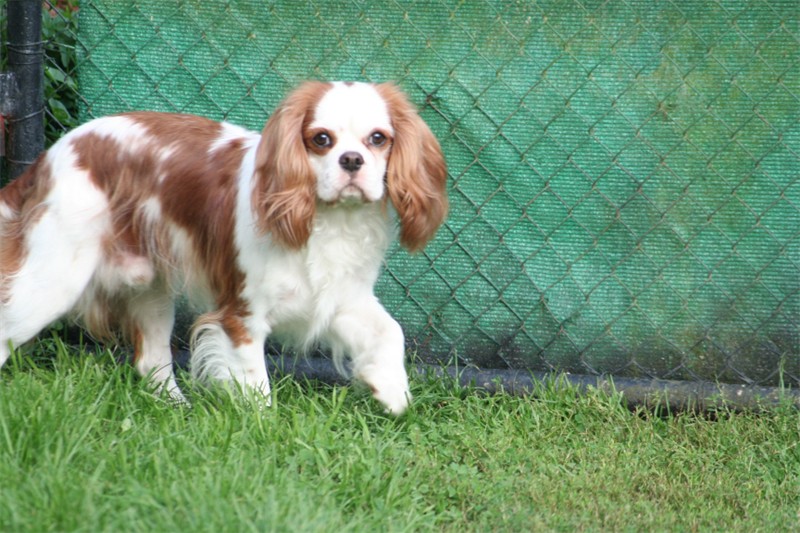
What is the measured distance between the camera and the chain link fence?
12.8 ft

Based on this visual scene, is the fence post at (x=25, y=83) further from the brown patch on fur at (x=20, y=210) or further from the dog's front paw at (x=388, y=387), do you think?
the dog's front paw at (x=388, y=387)

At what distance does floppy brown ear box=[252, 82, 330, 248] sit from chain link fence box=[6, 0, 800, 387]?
2.46 feet

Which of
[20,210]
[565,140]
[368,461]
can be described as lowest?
[368,461]

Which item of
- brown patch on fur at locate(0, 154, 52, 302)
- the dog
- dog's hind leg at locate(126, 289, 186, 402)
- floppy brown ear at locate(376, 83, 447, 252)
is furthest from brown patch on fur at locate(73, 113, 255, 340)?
floppy brown ear at locate(376, 83, 447, 252)

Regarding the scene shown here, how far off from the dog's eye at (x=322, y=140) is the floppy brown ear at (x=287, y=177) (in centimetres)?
4

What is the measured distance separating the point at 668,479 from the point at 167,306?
1845mm

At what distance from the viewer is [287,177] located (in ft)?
10.7

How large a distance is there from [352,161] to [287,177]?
0.20 metres

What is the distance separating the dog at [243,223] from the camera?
10.9 ft

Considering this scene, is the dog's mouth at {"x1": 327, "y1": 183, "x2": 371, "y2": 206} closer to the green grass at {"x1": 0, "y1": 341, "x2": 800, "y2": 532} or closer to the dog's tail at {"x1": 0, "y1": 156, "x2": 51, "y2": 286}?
the green grass at {"x1": 0, "y1": 341, "x2": 800, "y2": 532}

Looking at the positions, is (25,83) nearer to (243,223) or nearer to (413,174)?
(243,223)

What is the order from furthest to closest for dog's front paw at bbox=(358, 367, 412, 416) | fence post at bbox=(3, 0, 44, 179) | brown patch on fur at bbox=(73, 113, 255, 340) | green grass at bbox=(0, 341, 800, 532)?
1. fence post at bbox=(3, 0, 44, 179)
2. brown patch on fur at bbox=(73, 113, 255, 340)
3. dog's front paw at bbox=(358, 367, 412, 416)
4. green grass at bbox=(0, 341, 800, 532)

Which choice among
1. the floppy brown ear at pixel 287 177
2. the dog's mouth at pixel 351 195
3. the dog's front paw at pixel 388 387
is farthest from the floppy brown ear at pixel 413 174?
the dog's front paw at pixel 388 387

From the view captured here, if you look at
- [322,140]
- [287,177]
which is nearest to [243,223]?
[287,177]
